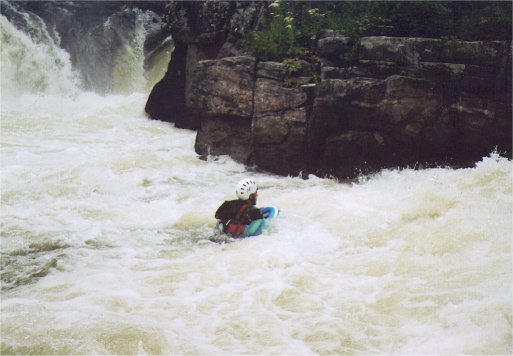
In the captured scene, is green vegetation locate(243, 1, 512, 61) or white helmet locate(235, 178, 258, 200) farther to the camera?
green vegetation locate(243, 1, 512, 61)

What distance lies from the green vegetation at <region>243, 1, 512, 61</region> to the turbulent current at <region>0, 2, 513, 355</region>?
7.92ft

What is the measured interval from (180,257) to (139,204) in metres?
2.33

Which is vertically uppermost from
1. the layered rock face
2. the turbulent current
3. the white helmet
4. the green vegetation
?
the green vegetation

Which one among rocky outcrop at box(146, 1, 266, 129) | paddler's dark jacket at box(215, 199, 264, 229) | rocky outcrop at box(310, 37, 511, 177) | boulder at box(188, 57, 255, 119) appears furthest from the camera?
rocky outcrop at box(146, 1, 266, 129)

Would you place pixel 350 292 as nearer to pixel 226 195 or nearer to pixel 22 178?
pixel 226 195

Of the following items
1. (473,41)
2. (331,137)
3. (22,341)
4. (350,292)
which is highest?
(473,41)

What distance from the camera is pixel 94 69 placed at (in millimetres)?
17625

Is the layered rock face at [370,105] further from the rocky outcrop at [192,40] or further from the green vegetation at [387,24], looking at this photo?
the rocky outcrop at [192,40]

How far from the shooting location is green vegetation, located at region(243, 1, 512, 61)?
942 centimetres

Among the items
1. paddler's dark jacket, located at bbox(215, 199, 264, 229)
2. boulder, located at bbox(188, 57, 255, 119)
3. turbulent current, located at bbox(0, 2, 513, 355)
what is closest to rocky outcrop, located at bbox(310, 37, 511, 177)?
turbulent current, located at bbox(0, 2, 513, 355)

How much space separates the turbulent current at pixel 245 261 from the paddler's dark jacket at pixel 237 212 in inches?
10.9

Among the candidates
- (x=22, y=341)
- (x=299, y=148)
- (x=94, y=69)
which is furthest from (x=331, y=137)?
(x=94, y=69)

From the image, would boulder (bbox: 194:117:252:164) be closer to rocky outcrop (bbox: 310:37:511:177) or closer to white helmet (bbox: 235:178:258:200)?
rocky outcrop (bbox: 310:37:511:177)

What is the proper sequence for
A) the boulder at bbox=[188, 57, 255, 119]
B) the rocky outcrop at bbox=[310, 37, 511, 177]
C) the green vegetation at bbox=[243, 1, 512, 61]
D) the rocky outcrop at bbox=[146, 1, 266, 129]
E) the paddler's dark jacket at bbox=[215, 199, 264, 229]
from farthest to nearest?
the rocky outcrop at bbox=[146, 1, 266, 129] < the boulder at bbox=[188, 57, 255, 119] < the green vegetation at bbox=[243, 1, 512, 61] < the rocky outcrop at bbox=[310, 37, 511, 177] < the paddler's dark jacket at bbox=[215, 199, 264, 229]
